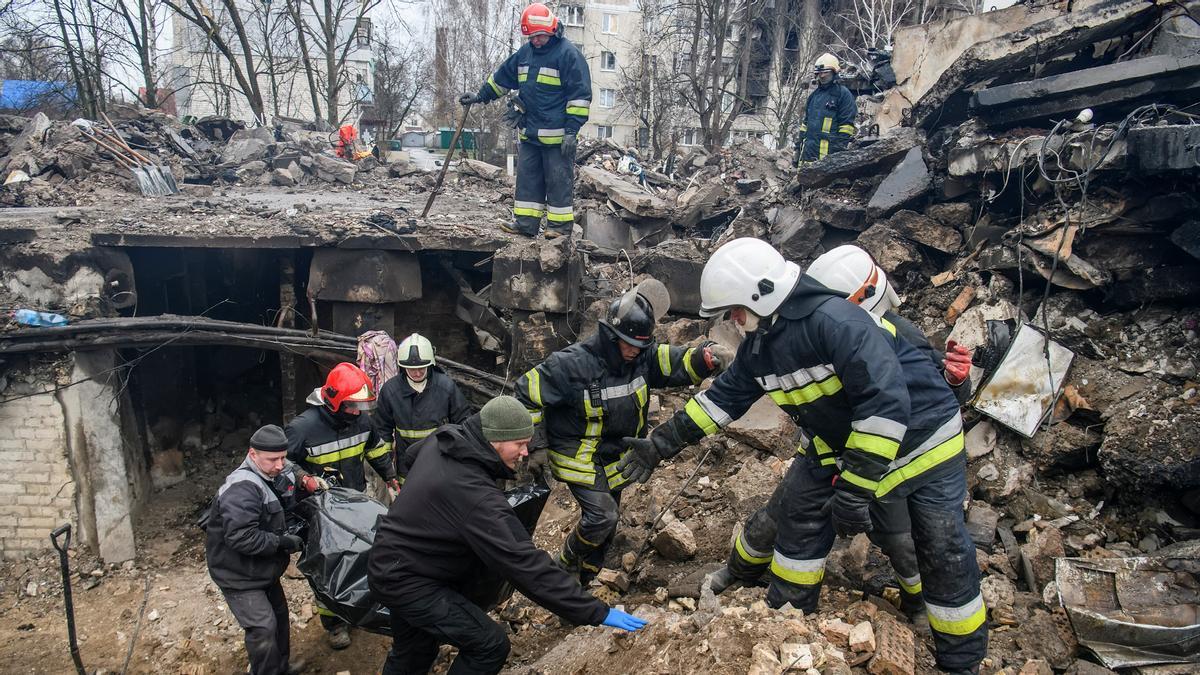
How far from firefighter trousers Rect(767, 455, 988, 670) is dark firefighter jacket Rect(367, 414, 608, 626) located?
86 centimetres

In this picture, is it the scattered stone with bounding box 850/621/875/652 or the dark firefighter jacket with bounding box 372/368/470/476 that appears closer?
the scattered stone with bounding box 850/621/875/652

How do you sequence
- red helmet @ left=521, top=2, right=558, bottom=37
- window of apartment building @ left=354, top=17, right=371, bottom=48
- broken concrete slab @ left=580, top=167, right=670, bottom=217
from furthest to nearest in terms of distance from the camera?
window of apartment building @ left=354, top=17, right=371, bottom=48 → broken concrete slab @ left=580, top=167, right=670, bottom=217 → red helmet @ left=521, top=2, right=558, bottom=37

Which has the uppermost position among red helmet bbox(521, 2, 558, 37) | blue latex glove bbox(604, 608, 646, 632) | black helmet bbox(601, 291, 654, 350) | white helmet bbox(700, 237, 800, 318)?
red helmet bbox(521, 2, 558, 37)

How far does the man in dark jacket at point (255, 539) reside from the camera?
3.60 meters

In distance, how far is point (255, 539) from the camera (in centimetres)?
360

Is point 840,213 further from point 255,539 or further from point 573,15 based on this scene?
point 573,15

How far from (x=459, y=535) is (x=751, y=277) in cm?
159

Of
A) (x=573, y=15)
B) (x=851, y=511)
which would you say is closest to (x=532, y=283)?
(x=851, y=511)

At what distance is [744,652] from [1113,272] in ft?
12.4

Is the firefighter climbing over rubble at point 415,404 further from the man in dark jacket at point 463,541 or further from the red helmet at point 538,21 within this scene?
the red helmet at point 538,21

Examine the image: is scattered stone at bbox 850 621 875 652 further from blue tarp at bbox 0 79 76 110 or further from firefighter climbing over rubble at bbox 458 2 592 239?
blue tarp at bbox 0 79 76 110

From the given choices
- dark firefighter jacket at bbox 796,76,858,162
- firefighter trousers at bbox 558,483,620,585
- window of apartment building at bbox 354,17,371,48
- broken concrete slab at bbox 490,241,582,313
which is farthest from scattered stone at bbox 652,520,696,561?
window of apartment building at bbox 354,17,371,48

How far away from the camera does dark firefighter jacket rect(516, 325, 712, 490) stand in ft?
13.4

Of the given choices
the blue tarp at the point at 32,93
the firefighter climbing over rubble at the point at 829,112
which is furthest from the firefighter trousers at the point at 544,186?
the blue tarp at the point at 32,93
